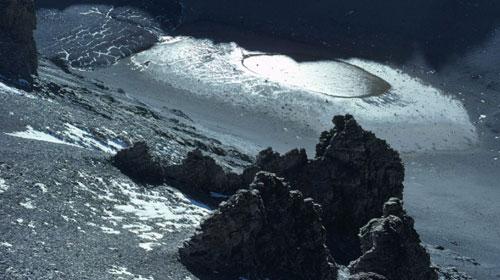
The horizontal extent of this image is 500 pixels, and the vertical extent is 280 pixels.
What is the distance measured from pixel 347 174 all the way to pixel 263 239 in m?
14.4

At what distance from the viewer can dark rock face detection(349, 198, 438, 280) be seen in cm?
2839

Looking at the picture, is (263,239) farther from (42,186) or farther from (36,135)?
(36,135)

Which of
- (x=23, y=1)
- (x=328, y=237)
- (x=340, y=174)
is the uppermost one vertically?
(x=23, y=1)

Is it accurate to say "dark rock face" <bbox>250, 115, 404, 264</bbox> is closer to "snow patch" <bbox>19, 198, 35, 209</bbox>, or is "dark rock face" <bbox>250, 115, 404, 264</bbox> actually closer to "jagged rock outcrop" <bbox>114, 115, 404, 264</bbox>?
"jagged rock outcrop" <bbox>114, 115, 404, 264</bbox>

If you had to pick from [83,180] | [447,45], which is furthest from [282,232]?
[447,45]

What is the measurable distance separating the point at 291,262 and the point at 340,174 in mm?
13654

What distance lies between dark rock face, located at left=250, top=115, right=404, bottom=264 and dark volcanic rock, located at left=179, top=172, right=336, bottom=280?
977cm

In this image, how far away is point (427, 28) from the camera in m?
89.5

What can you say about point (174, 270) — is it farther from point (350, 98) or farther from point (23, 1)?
point (350, 98)

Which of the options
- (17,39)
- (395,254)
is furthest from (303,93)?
(395,254)

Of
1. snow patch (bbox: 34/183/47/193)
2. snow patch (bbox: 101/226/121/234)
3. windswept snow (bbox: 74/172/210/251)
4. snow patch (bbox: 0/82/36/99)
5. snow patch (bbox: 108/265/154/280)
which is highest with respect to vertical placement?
snow patch (bbox: 0/82/36/99)

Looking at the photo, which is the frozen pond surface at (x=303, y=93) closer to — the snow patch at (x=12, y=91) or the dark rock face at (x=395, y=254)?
the snow patch at (x=12, y=91)

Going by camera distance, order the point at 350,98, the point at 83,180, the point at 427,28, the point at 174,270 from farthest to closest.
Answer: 1. the point at 427,28
2. the point at 350,98
3. the point at 83,180
4. the point at 174,270

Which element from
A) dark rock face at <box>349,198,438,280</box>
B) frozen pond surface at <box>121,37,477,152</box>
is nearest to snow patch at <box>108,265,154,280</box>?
dark rock face at <box>349,198,438,280</box>
